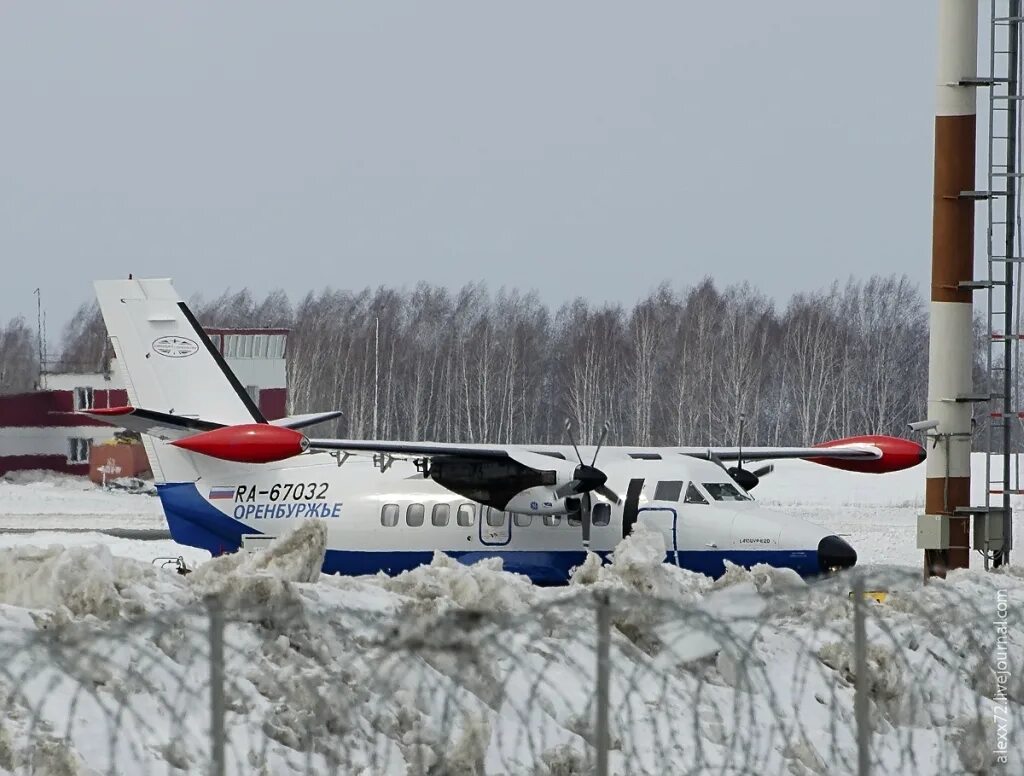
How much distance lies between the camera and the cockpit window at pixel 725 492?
17.5 meters

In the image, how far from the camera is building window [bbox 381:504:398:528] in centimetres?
1856

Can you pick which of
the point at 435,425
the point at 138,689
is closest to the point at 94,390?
the point at 435,425

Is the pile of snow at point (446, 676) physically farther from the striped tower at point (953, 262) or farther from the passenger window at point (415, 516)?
the passenger window at point (415, 516)

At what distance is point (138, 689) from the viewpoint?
671 centimetres

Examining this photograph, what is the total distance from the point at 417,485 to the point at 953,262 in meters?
6.97

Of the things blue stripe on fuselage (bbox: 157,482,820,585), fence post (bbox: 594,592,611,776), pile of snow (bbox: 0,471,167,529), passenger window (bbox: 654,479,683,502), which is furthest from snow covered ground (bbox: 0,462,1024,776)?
pile of snow (bbox: 0,471,167,529)

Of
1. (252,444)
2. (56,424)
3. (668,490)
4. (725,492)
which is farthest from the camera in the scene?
(56,424)

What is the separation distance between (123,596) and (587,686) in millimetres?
2540

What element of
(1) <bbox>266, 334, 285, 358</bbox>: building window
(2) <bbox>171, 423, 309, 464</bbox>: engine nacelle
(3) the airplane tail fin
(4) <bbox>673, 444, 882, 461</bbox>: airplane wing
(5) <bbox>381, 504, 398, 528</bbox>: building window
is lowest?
(5) <bbox>381, 504, 398, 528</bbox>: building window

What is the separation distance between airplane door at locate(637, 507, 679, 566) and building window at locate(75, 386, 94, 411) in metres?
40.5

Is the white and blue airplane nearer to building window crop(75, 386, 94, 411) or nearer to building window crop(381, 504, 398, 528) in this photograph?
building window crop(381, 504, 398, 528)

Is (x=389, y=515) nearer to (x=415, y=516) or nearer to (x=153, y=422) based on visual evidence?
(x=415, y=516)

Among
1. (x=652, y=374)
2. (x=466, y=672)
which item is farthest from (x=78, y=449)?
(x=466, y=672)

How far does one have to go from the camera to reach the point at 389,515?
→ 18594 millimetres
